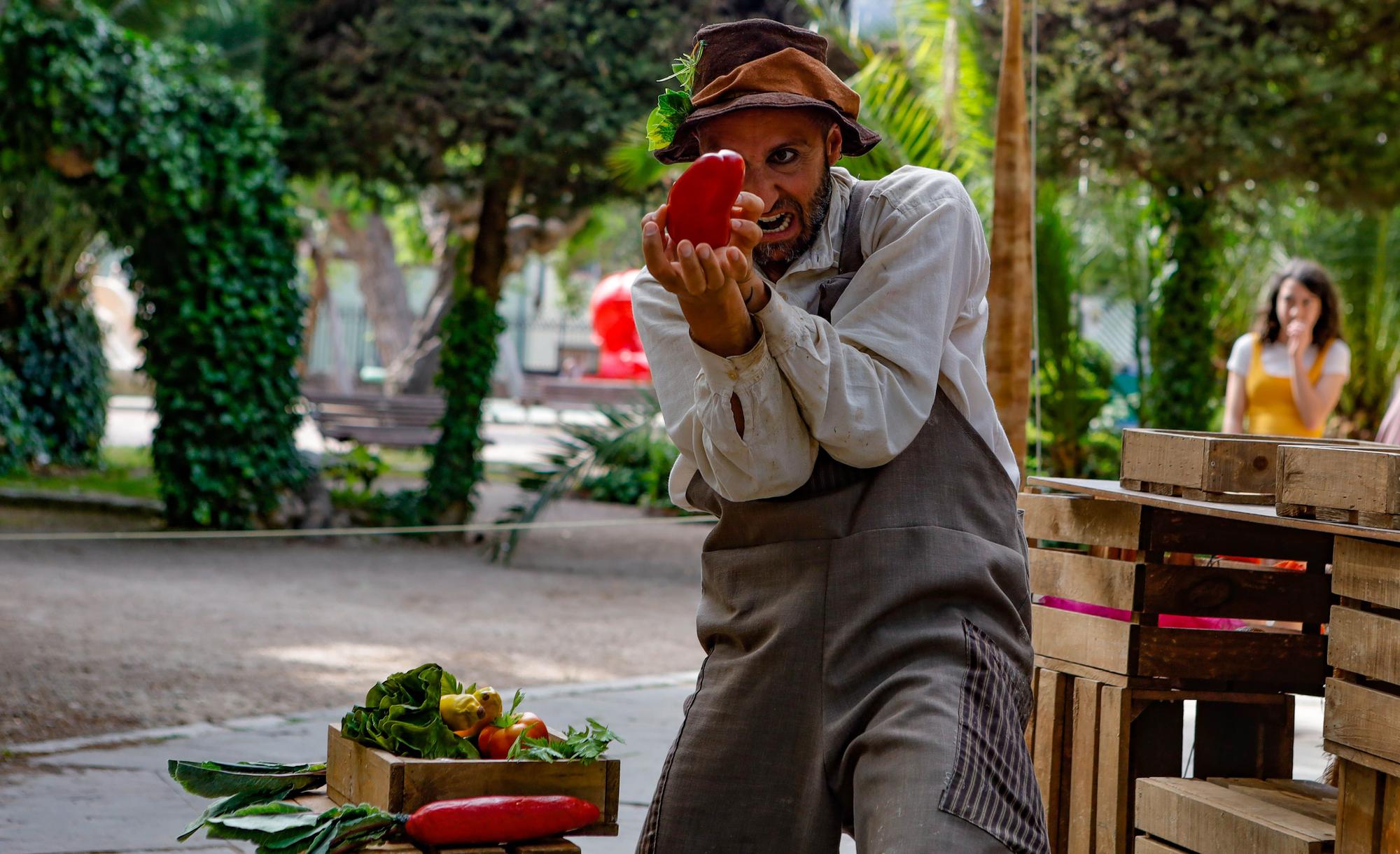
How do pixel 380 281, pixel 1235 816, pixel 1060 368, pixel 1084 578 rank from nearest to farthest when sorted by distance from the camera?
pixel 1235 816
pixel 1084 578
pixel 1060 368
pixel 380 281

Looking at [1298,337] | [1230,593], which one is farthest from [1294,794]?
[1298,337]

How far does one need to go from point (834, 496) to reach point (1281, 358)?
510cm

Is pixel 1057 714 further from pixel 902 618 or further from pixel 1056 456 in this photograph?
pixel 1056 456

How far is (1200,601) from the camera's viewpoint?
2863mm

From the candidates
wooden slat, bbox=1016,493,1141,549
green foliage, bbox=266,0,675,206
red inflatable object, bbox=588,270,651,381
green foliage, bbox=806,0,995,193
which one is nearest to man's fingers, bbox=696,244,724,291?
wooden slat, bbox=1016,493,1141,549

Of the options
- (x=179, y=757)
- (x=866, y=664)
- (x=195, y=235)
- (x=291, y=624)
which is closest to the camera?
(x=866, y=664)

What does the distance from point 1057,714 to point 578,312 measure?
3749 centimetres

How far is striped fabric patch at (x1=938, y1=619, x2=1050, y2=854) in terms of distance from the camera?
6.22 feet

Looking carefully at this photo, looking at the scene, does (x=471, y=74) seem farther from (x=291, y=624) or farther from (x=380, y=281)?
(x=380, y=281)

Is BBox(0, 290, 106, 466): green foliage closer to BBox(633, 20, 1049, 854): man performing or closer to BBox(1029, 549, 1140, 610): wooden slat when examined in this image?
BBox(1029, 549, 1140, 610): wooden slat

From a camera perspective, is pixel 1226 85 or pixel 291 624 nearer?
pixel 291 624

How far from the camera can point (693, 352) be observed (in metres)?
2.08

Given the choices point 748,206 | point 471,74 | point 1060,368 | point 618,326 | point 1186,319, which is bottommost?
point 748,206

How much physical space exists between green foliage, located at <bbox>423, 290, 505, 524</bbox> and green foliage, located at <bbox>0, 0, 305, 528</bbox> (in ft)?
3.58
